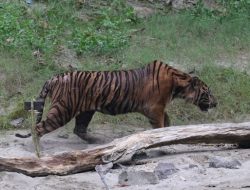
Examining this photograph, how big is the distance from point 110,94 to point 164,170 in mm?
1642

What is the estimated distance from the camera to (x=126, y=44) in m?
11.0

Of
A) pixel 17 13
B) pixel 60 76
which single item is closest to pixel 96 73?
pixel 60 76

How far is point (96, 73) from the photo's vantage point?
831 centimetres

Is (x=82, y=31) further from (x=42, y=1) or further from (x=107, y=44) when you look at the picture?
(x=42, y=1)

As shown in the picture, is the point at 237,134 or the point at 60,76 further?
the point at 60,76

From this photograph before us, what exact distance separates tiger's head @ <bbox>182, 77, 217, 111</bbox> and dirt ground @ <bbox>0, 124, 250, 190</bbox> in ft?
2.83

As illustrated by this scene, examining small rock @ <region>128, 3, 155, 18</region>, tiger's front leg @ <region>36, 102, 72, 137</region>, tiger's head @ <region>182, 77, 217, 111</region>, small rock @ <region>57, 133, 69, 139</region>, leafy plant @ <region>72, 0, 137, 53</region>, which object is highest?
small rock @ <region>128, 3, 155, 18</region>

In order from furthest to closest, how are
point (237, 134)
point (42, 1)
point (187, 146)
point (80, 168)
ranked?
1. point (42, 1)
2. point (187, 146)
3. point (237, 134)
4. point (80, 168)

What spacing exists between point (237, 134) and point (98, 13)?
5.38m

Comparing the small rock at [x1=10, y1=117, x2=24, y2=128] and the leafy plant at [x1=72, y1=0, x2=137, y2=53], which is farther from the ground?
the leafy plant at [x1=72, y1=0, x2=137, y2=53]

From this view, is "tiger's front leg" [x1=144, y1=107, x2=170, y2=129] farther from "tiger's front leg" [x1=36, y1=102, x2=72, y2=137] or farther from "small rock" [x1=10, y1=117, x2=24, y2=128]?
"small rock" [x1=10, y1=117, x2=24, y2=128]

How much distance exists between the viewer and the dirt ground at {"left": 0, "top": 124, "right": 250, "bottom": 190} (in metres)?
6.45

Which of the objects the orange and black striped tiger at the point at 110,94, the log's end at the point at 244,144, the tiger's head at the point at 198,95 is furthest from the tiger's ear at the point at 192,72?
the log's end at the point at 244,144

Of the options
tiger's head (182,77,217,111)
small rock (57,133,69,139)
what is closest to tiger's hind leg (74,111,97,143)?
small rock (57,133,69,139)
